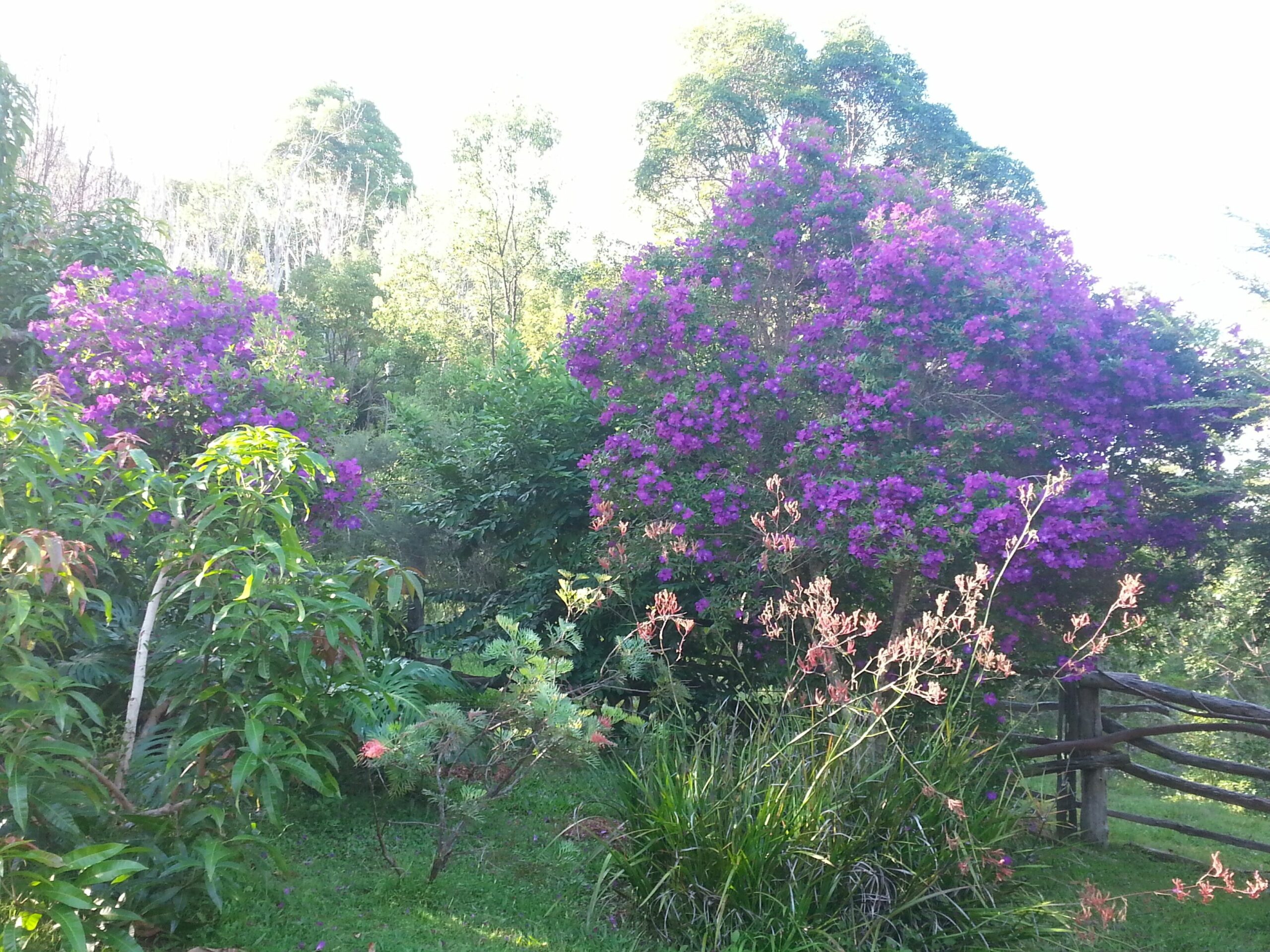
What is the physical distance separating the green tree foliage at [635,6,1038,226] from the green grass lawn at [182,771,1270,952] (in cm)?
1301

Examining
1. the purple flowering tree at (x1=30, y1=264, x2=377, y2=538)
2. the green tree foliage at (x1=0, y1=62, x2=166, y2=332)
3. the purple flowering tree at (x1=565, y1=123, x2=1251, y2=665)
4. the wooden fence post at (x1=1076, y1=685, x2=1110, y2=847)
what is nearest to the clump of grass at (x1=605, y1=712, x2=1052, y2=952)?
the purple flowering tree at (x1=565, y1=123, x2=1251, y2=665)

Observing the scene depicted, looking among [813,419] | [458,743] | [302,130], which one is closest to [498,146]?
[813,419]

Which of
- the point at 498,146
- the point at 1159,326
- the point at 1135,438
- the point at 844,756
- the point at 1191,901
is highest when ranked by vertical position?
the point at 498,146

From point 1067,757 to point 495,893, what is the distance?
4.58 m

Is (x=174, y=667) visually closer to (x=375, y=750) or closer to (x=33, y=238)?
(x=375, y=750)

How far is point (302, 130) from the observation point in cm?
3011

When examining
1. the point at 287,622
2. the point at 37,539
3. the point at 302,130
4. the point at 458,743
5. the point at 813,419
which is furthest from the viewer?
the point at 302,130

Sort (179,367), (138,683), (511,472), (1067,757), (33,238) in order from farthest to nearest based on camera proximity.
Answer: (511,472), (1067,757), (33,238), (179,367), (138,683)

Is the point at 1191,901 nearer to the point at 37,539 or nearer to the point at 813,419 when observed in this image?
the point at 813,419

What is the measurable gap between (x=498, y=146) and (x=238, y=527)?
579 inches

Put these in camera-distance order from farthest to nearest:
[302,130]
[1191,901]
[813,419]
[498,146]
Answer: [302,130] < [498,146] < [813,419] < [1191,901]

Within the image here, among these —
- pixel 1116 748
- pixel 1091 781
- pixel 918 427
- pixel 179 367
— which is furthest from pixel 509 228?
pixel 1091 781

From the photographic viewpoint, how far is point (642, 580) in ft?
20.4

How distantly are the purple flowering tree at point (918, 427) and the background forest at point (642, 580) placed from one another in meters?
0.03
